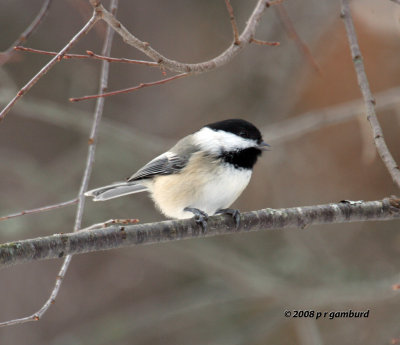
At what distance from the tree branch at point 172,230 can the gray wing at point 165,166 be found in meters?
0.66

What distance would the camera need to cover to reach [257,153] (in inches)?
121

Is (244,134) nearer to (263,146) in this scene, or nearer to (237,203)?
(263,146)

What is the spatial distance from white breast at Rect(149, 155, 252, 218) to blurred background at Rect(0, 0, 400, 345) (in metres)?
0.80

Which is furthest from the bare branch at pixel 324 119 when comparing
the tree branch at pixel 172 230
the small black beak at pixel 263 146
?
the tree branch at pixel 172 230

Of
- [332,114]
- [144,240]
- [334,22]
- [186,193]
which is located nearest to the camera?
[144,240]

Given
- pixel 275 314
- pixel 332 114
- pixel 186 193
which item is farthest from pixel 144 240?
pixel 275 314

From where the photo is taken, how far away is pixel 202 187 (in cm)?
293

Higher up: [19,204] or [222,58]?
[222,58]

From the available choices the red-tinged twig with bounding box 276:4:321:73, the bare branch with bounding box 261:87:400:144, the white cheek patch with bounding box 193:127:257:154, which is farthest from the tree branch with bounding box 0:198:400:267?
the bare branch with bounding box 261:87:400:144

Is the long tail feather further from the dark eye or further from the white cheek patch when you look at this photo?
the dark eye

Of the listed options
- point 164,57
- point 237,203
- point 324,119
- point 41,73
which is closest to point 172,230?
point 164,57

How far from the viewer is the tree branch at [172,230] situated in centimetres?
199

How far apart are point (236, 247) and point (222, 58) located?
300cm

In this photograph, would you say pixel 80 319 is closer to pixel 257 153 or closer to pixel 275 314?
pixel 275 314
